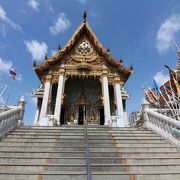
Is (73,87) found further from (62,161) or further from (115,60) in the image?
(62,161)

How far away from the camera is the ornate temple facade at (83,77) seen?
1495 centimetres

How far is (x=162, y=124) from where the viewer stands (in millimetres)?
7355

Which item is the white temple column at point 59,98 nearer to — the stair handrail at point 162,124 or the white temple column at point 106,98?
the white temple column at point 106,98

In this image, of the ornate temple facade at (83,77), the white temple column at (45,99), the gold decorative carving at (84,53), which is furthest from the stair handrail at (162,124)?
the gold decorative carving at (84,53)

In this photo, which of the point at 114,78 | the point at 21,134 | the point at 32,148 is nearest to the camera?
the point at 32,148

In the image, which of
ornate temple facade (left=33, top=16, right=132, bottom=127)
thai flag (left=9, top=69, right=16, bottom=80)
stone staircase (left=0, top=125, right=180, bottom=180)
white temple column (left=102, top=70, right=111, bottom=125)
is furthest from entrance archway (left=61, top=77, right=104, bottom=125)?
stone staircase (left=0, top=125, right=180, bottom=180)

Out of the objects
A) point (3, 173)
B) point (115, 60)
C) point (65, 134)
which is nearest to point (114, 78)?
point (115, 60)

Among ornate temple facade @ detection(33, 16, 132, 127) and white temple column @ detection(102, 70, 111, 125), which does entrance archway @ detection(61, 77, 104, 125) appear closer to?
ornate temple facade @ detection(33, 16, 132, 127)

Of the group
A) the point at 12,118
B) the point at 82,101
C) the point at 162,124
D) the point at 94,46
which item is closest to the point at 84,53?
the point at 94,46

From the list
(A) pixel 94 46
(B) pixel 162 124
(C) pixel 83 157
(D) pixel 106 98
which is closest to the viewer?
(C) pixel 83 157

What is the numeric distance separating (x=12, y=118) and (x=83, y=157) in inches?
174

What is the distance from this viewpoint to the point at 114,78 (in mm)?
15297

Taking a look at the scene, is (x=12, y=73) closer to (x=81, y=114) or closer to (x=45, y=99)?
(x=45, y=99)

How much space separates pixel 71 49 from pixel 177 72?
9669 millimetres
